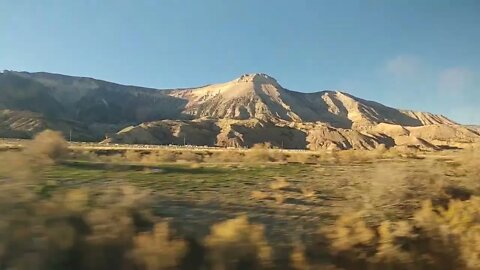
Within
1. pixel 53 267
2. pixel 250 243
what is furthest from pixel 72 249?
pixel 250 243

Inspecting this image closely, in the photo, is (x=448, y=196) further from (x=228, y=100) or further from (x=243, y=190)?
(x=228, y=100)

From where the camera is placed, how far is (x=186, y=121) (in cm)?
13112

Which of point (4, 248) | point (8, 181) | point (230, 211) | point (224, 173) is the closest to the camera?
point (4, 248)

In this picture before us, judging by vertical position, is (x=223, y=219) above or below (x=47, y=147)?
below

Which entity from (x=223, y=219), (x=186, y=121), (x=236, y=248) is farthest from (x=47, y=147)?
(x=186, y=121)

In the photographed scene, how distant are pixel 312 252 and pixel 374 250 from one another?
5.35 feet

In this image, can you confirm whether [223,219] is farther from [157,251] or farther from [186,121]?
[186,121]

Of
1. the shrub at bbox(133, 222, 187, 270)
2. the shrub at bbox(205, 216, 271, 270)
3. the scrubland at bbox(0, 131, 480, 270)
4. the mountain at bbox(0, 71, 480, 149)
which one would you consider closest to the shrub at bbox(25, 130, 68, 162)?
the scrubland at bbox(0, 131, 480, 270)

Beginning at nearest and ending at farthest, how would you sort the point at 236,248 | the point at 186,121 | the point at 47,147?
1. the point at 236,248
2. the point at 47,147
3. the point at 186,121

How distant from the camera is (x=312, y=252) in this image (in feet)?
38.3

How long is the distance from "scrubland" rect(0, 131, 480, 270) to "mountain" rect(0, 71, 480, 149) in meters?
88.1

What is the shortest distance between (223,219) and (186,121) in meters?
119

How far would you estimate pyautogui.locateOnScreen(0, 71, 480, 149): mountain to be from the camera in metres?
116

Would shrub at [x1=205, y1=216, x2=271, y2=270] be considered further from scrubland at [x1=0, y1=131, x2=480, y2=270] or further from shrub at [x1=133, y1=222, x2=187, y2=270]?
shrub at [x1=133, y1=222, x2=187, y2=270]
